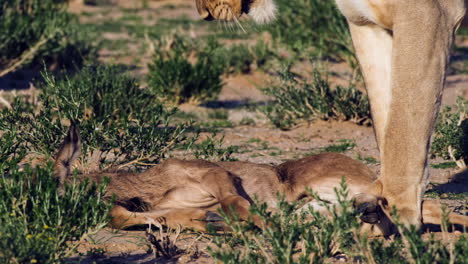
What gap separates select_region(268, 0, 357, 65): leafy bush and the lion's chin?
5.53 metres

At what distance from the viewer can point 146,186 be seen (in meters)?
5.14

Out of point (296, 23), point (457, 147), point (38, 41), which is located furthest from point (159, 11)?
point (457, 147)

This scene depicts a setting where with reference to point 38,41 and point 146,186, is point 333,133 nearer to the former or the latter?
point 146,186

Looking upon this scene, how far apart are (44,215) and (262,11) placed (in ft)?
7.54

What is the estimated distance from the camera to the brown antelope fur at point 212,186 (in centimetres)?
480

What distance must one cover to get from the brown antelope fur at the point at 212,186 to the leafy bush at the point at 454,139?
1868mm

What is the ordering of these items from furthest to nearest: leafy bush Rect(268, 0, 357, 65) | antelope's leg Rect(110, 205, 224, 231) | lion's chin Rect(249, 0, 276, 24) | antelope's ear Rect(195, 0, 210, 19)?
leafy bush Rect(268, 0, 357, 65), lion's chin Rect(249, 0, 276, 24), antelope's ear Rect(195, 0, 210, 19), antelope's leg Rect(110, 205, 224, 231)

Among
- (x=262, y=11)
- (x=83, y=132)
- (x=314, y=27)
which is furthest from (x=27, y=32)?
(x=262, y=11)

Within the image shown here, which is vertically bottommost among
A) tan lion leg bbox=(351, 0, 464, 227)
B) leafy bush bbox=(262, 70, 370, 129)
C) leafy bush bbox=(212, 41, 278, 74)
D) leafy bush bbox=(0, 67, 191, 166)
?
leafy bush bbox=(212, 41, 278, 74)

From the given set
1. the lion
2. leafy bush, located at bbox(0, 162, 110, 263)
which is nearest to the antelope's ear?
the lion

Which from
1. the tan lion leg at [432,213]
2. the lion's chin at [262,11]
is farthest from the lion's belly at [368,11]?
the tan lion leg at [432,213]

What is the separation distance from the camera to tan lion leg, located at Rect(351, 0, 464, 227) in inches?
173

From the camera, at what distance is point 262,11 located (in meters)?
5.55

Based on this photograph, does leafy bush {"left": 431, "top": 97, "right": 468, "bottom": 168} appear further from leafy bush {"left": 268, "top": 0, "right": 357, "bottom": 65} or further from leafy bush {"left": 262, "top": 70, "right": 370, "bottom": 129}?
leafy bush {"left": 268, "top": 0, "right": 357, "bottom": 65}
